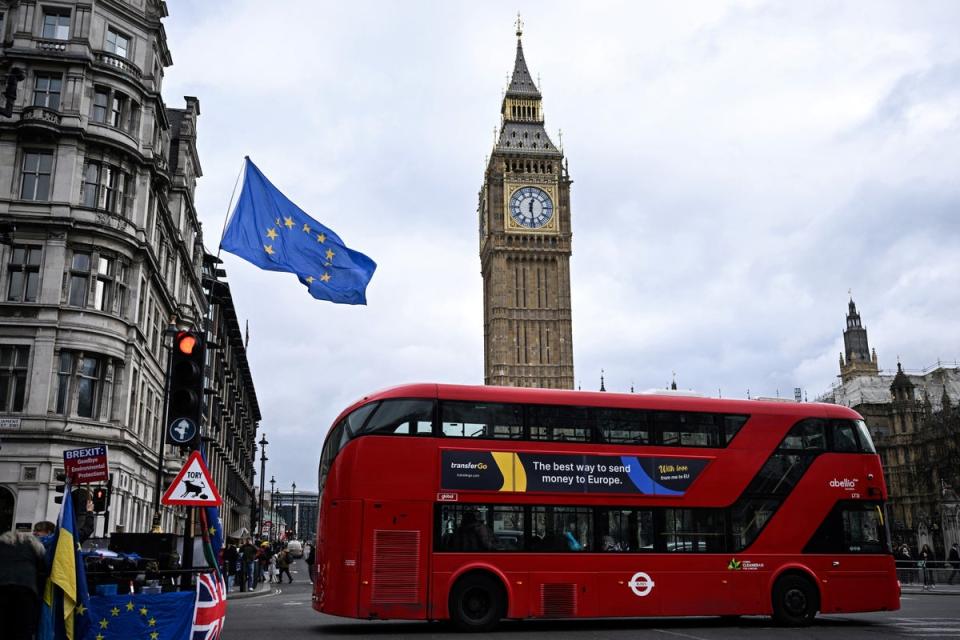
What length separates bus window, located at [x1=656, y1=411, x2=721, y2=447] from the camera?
17875 mm

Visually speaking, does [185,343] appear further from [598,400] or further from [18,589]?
[598,400]

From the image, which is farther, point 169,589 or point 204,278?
point 204,278

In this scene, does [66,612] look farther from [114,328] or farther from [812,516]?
[114,328]

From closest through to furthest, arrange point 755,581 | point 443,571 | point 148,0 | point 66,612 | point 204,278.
Result: point 66,612 → point 443,571 → point 755,581 → point 148,0 → point 204,278

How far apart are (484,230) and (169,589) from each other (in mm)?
103874

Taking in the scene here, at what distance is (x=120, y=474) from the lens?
1185 inches

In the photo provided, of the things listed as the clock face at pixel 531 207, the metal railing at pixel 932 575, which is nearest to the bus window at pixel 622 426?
the metal railing at pixel 932 575

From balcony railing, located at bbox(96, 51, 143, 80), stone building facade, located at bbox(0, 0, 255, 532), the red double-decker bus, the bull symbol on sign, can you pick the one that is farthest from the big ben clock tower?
the bull symbol on sign

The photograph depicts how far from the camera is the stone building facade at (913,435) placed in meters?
75.8

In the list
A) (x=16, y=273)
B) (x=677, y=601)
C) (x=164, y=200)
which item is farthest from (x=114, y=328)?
(x=677, y=601)

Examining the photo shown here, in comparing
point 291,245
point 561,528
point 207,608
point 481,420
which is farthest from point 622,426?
point 207,608

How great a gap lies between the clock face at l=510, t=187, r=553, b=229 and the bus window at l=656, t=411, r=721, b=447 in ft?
299

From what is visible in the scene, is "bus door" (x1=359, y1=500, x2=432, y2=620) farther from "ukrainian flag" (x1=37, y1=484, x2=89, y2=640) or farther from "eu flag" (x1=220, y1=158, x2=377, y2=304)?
"ukrainian flag" (x1=37, y1=484, x2=89, y2=640)

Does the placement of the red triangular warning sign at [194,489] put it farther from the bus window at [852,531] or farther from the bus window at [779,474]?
the bus window at [852,531]
